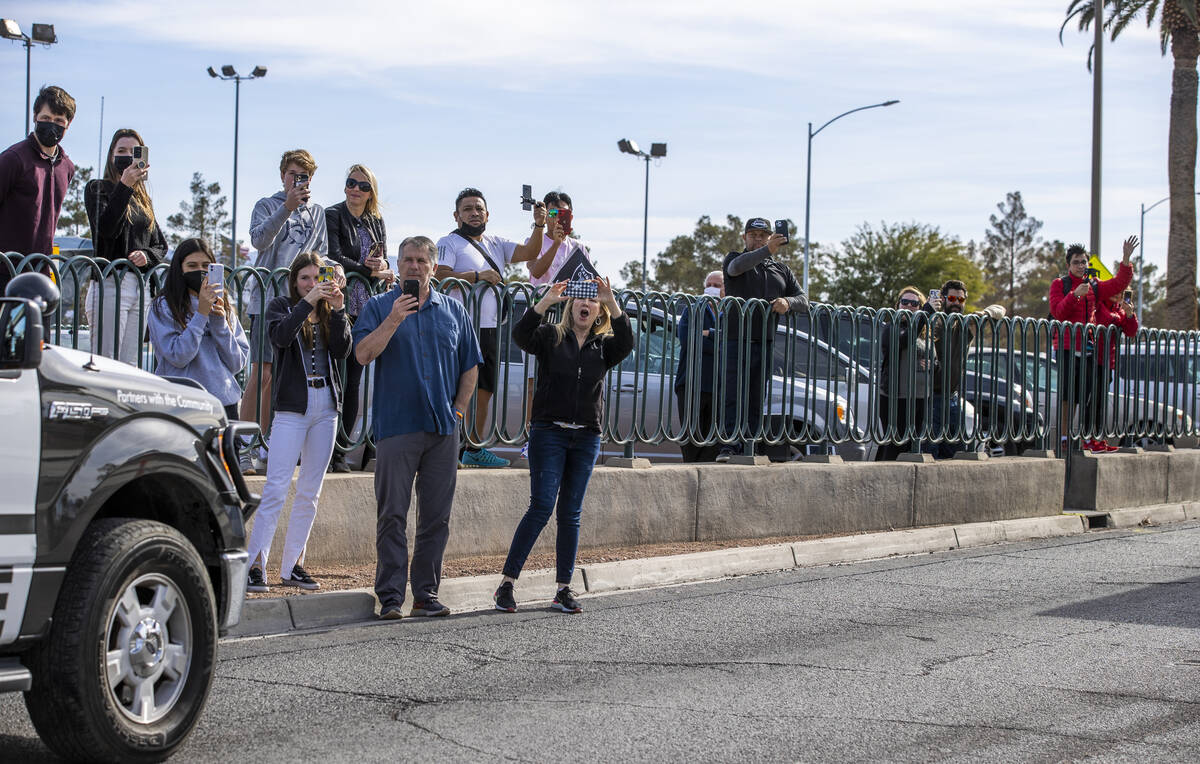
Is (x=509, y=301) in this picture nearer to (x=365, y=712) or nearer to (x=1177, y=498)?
(x=365, y=712)

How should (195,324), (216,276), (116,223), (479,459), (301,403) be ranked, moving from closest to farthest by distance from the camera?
1. (195,324)
2. (216,276)
3. (301,403)
4. (116,223)
5. (479,459)

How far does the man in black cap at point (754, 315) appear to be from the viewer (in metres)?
11.6

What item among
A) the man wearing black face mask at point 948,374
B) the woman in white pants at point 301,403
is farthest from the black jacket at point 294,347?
the man wearing black face mask at point 948,374

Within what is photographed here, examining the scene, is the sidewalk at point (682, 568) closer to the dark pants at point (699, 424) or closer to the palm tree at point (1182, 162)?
the dark pants at point (699, 424)

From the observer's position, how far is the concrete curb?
758 cm

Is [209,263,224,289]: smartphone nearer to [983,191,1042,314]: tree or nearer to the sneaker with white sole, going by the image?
the sneaker with white sole

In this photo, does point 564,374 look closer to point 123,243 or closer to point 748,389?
point 123,243

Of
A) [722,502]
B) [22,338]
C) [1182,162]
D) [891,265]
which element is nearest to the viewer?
[22,338]

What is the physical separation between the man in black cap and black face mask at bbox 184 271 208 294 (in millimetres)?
4946

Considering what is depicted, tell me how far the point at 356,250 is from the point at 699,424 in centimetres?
321

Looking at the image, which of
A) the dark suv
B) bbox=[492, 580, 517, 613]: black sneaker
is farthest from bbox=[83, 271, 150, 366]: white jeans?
the dark suv

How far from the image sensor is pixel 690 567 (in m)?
9.97

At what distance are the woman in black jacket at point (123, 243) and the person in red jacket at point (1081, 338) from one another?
31.1 feet

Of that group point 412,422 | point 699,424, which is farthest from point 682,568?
point 412,422
